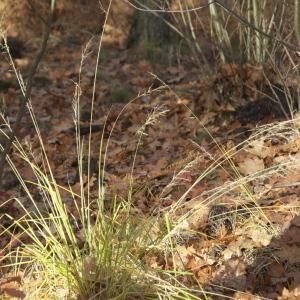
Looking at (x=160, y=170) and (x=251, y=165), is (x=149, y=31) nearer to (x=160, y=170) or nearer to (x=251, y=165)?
(x=160, y=170)

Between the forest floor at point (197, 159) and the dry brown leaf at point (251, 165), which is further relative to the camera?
the dry brown leaf at point (251, 165)

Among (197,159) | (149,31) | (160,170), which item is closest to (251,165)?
(160,170)

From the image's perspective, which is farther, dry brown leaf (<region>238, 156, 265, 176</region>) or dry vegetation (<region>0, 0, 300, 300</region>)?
dry brown leaf (<region>238, 156, 265, 176</region>)

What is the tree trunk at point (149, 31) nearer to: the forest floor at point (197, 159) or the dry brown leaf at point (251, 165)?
the forest floor at point (197, 159)

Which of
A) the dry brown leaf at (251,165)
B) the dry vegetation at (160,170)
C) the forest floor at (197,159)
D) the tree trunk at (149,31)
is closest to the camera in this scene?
the dry vegetation at (160,170)

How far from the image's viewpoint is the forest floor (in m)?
2.71

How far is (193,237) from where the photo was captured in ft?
10.0

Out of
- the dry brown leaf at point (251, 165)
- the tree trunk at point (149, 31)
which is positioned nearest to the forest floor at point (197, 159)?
the dry brown leaf at point (251, 165)

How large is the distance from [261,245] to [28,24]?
7.47 metres

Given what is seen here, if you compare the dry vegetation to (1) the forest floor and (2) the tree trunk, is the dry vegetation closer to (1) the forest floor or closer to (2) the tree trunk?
(1) the forest floor

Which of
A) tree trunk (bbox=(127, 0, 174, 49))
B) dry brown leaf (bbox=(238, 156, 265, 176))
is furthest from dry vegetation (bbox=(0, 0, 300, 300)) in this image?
tree trunk (bbox=(127, 0, 174, 49))

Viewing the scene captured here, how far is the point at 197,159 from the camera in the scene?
2.69 m

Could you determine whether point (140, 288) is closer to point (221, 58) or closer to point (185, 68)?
point (221, 58)

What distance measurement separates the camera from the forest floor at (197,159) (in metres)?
2.71
